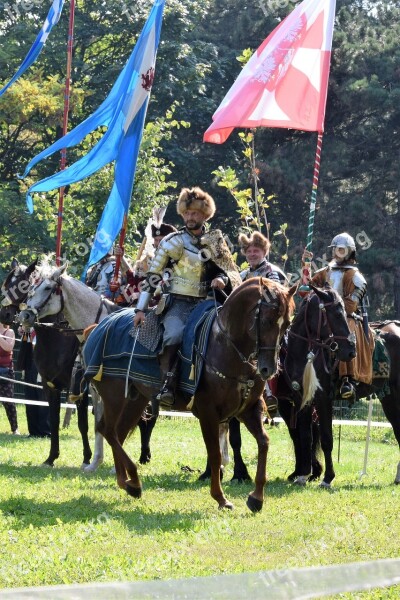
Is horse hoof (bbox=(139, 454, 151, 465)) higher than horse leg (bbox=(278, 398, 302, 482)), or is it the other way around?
horse leg (bbox=(278, 398, 302, 482))

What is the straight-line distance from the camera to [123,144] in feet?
47.0

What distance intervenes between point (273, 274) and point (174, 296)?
1.97 meters

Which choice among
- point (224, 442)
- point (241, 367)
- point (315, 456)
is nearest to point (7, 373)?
point (224, 442)

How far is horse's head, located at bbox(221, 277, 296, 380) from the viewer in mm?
8906

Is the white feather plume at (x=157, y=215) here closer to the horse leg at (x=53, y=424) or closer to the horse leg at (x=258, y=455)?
the horse leg at (x=53, y=424)

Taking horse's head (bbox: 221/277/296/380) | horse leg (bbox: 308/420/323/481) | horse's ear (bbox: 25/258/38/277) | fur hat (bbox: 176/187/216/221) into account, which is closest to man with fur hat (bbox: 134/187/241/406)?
fur hat (bbox: 176/187/216/221)

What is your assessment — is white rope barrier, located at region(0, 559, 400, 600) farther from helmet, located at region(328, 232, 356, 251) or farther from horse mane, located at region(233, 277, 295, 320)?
helmet, located at region(328, 232, 356, 251)

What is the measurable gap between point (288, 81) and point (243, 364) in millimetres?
5659

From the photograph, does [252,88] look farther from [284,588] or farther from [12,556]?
[284,588]

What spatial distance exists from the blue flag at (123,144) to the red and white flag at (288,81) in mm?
940

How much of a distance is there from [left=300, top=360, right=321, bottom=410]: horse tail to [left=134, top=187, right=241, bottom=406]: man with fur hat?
2.00 m

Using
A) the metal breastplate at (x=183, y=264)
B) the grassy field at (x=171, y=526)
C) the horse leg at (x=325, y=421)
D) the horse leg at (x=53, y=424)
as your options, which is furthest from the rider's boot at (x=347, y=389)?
the horse leg at (x=53, y=424)

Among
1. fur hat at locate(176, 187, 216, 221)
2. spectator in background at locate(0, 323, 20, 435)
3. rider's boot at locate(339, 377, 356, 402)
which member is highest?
fur hat at locate(176, 187, 216, 221)

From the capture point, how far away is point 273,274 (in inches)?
467
